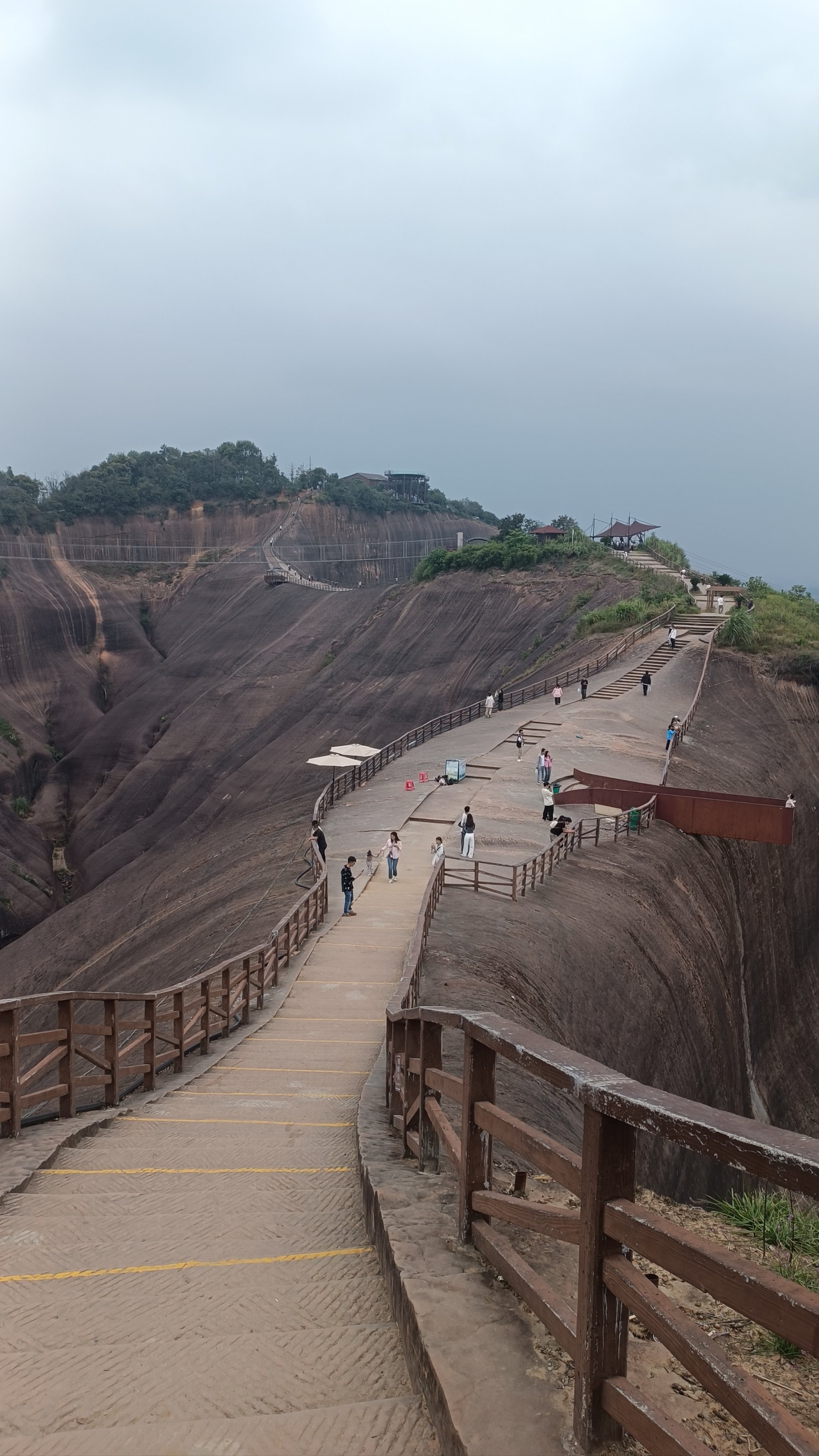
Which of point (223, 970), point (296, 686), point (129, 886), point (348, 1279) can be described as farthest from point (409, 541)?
point (348, 1279)

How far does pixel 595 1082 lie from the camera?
290 cm

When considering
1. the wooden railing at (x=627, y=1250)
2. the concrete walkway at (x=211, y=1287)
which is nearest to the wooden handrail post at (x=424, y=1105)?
the concrete walkway at (x=211, y=1287)

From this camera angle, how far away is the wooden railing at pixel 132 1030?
7.41 meters

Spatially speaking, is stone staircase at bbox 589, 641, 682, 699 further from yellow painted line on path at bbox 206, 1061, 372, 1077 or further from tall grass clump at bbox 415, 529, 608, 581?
yellow painted line on path at bbox 206, 1061, 372, 1077

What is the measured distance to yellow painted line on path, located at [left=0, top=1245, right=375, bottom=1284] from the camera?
184 inches

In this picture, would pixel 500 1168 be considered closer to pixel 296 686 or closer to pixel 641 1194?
pixel 641 1194

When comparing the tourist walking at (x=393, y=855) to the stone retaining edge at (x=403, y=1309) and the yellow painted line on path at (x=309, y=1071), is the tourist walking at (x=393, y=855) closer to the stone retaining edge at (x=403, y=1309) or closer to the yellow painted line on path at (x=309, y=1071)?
the yellow painted line on path at (x=309, y=1071)

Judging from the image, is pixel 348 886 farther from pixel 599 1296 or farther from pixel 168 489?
pixel 168 489

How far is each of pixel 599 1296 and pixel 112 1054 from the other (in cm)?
714

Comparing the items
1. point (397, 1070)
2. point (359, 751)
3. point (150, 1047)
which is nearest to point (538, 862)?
point (150, 1047)

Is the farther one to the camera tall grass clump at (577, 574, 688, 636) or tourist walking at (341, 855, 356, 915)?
tall grass clump at (577, 574, 688, 636)

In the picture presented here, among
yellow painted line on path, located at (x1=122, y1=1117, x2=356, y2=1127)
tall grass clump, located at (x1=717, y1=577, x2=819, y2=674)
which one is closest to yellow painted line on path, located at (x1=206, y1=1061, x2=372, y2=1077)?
yellow painted line on path, located at (x1=122, y1=1117, x2=356, y2=1127)

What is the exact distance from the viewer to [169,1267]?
4730 millimetres

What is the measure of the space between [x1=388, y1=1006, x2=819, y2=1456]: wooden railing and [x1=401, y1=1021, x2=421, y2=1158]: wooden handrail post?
6.80 ft
